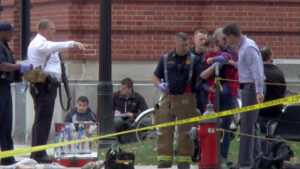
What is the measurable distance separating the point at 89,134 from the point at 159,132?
1.03 metres

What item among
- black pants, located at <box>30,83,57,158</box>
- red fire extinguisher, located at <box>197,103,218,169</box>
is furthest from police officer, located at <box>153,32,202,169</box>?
black pants, located at <box>30,83,57,158</box>

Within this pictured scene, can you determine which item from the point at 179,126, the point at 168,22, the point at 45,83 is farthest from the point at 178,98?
the point at 168,22

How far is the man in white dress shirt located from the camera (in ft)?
36.2

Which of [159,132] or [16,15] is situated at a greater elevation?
[16,15]

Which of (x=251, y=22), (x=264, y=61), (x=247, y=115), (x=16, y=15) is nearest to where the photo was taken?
(x=247, y=115)

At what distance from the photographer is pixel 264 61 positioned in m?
11.2

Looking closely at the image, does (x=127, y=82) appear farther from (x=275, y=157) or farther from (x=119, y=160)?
(x=275, y=157)

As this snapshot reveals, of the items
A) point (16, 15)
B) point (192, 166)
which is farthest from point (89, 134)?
point (16, 15)

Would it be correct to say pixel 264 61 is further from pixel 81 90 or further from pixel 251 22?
pixel 81 90

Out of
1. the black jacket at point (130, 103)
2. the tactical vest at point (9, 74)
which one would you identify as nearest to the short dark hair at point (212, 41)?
the tactical vest at point (9, 74)

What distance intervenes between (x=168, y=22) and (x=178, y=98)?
420cm

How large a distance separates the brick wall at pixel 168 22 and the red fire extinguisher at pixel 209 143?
454 centimetres

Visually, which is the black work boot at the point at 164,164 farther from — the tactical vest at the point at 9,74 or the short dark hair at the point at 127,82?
the short dark hair at the point at 127,82

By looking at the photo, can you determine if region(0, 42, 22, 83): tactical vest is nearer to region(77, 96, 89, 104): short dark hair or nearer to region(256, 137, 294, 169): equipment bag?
A: region(77, 96, 89, 104): short dark hair
